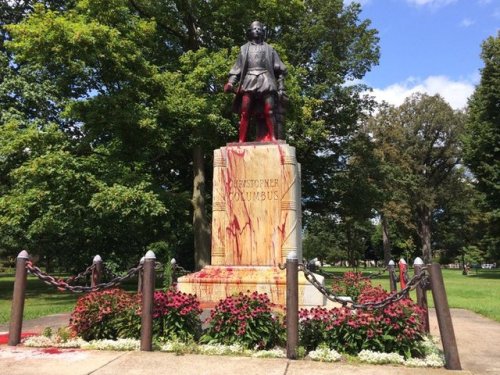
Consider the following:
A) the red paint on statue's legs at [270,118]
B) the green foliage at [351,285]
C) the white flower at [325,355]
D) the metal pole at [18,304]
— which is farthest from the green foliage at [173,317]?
the green foliage at [351,285]

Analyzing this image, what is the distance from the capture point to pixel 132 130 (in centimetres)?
1867

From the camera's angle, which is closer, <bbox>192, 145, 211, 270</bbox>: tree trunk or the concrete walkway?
the concrete walkway

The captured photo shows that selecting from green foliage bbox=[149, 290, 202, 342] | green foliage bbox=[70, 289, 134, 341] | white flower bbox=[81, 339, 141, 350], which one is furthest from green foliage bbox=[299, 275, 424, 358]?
green foliage bbox=[70, 289, 134, 341]

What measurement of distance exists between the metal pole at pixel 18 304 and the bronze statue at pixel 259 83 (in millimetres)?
4959

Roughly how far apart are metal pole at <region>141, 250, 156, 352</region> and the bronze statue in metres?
4.45

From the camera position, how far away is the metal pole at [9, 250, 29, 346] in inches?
273

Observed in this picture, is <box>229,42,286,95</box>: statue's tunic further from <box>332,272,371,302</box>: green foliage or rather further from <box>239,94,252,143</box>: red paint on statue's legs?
<box>332,272,371,302</box>: green foliage

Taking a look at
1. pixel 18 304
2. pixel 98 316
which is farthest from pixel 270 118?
pixel 18 304

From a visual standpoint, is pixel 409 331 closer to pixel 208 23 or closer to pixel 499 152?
pixel 208 23

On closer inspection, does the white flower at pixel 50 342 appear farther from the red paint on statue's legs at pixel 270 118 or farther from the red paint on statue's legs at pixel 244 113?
the red paint on statue's legs at pixel 270 118

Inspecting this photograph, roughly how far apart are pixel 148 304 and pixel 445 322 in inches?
148

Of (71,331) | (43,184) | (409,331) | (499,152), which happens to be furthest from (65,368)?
(499,152)

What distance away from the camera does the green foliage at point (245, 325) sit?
20.9 feet

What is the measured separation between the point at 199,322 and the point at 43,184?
1311 centimetres
